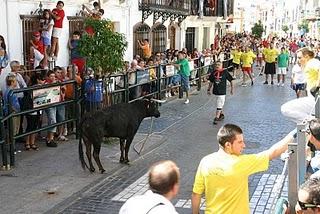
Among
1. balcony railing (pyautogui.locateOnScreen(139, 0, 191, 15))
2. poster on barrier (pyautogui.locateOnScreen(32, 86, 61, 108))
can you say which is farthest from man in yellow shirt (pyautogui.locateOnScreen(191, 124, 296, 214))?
Result: balcony railing (pyautogui.locateOnScreen(139, 0, 191, 15))

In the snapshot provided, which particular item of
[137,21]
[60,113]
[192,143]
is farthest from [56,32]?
[137,21]

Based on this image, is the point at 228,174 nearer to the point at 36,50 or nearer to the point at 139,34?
the point at 36,50

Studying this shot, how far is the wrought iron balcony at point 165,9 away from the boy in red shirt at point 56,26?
6.73 m

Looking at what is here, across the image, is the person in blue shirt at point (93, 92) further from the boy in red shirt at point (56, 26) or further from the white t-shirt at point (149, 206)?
the white t-shirt at point (149, 206)

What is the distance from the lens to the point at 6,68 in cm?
1198

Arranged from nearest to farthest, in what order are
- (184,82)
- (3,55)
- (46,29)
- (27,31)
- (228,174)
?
1. (228,174)
2. (3,55)
3. (27,31)
4. (46,29)
5. (184,82)

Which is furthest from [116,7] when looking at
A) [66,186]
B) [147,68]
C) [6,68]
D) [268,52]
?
[66,186]

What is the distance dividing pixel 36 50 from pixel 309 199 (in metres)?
10.5

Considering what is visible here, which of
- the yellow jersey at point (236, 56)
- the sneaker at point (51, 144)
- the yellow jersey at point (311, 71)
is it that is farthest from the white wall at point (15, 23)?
the yellow jersey at point (236, 56)

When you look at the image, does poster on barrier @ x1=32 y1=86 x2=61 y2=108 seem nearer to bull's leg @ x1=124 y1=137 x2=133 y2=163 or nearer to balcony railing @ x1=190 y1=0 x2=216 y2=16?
bull's leg @ x1=124 y1=137 x2=133 y2=163

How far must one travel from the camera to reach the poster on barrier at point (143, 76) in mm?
14744

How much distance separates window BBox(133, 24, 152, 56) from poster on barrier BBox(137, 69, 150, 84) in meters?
4.75

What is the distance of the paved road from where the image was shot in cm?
787

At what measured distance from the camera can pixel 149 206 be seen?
137 inches
